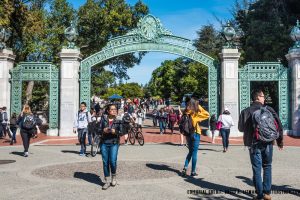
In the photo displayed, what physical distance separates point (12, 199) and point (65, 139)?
35.3ft

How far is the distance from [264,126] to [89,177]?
3829mm

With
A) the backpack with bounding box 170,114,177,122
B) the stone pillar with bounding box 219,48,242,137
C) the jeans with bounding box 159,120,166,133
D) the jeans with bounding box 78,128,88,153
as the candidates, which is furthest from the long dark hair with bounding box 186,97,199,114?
the backpack with bounding box 170,114,177,122

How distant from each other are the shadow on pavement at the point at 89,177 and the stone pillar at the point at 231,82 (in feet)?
34.8

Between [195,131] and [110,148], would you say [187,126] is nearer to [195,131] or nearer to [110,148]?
[195,131]

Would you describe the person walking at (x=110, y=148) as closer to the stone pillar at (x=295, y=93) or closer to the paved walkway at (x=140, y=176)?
the paved walkway at (x=140, y=176)

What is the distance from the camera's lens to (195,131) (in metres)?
8.09

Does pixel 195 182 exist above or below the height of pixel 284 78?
below

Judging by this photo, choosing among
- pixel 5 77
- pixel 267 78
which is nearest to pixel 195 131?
pixel 267 78

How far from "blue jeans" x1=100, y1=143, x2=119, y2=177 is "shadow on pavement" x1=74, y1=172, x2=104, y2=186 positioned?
0.41m

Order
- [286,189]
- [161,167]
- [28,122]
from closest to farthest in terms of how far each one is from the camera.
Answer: [286,189], [161,167], [28,122]

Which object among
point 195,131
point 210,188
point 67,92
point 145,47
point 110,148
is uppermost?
point 145,47

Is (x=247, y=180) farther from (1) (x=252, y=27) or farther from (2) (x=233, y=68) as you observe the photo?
(1) (x=252, y=27)

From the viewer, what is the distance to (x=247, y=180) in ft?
24.5

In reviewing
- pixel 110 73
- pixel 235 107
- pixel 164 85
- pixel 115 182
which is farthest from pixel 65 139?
pixel 164 85
